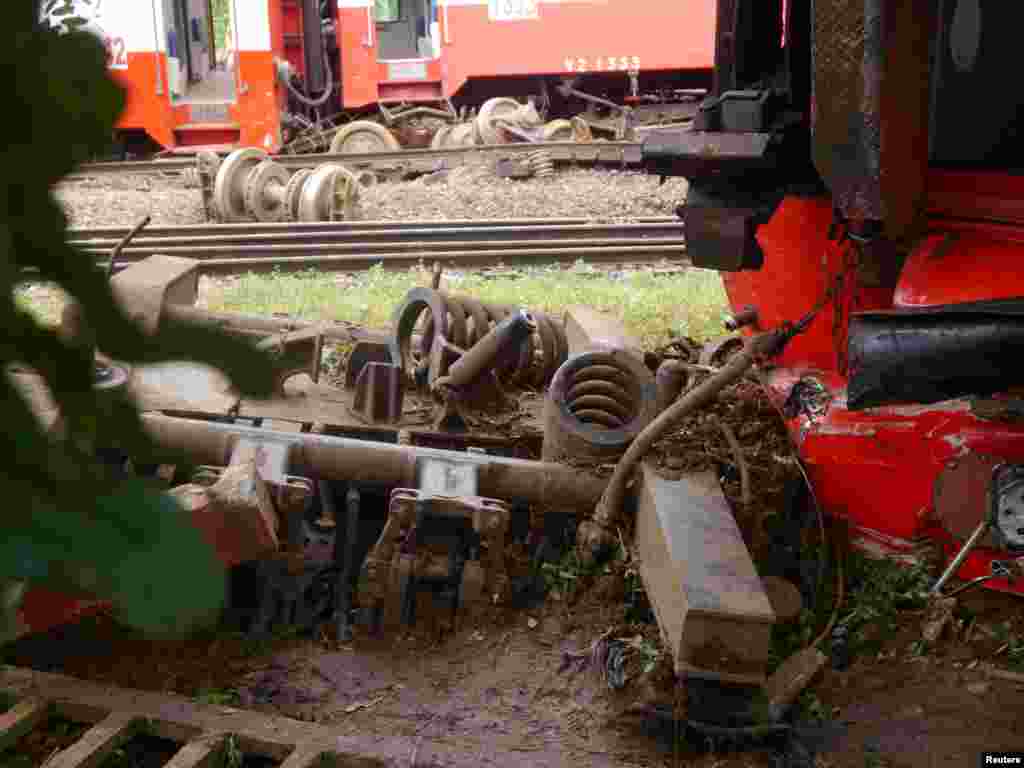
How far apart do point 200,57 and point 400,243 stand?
8991 millimetres

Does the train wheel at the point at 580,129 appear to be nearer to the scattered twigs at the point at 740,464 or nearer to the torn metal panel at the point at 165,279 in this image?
the torn metal panel at the point at 165,279

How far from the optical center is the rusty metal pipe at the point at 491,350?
13.6 feet

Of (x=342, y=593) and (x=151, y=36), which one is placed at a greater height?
(x=151, y=36)

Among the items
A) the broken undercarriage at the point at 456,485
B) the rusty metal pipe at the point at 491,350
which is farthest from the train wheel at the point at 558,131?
the rusty metal pipe at the point at 491,350

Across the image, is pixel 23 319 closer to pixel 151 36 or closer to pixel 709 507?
pixel 709 507

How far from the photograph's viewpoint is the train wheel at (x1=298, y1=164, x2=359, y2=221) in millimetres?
11102

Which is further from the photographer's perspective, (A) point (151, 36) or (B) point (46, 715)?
(A) point (151, 36)

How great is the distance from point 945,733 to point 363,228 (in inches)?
317

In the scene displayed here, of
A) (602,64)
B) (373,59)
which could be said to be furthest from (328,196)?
(602,64)

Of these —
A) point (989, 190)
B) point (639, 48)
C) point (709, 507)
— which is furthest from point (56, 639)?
point (639, 48)

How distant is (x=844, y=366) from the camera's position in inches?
148

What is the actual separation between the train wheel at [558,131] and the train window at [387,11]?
13.3ft

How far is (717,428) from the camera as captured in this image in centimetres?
402

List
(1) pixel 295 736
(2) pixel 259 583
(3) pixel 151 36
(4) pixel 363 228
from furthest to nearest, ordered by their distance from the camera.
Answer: (3) pixel 151 36
(4) pixel 363 228
(2) pixel 259 583
(1) pixel 295 736
